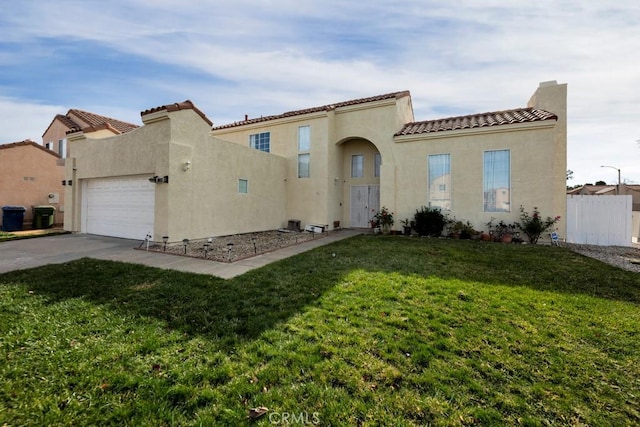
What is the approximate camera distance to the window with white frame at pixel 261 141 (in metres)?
16.9

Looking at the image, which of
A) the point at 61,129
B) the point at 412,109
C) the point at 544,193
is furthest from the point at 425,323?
the point at 61,129

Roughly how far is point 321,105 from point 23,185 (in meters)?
18.2

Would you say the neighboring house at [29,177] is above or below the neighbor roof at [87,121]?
below

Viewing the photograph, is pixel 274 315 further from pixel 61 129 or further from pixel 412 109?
pixel 61 129

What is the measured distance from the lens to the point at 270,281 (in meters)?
5.95

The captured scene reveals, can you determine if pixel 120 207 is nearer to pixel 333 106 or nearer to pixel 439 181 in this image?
pixel 333 106

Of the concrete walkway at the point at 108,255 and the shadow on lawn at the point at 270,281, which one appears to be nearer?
the shadow on lawn at the point at 270,281

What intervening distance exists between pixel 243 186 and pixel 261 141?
201 inches

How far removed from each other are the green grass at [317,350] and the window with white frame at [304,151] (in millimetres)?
10385

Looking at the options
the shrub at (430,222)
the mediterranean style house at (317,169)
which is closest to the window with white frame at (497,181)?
the mediterranean style house at (317,169)

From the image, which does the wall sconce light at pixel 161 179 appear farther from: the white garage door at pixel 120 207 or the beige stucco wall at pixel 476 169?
the beige stucco wall at pixel 476 169

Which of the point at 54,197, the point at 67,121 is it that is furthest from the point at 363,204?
the point at 67,121

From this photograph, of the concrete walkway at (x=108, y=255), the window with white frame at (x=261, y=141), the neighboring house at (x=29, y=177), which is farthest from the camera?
the window with white frame at (x=261, y=141)

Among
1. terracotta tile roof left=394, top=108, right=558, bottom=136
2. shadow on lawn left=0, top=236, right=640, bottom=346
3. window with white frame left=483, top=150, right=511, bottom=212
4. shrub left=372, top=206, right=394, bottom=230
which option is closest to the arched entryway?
shrub left=372, top=206, right=394, bottom=230
